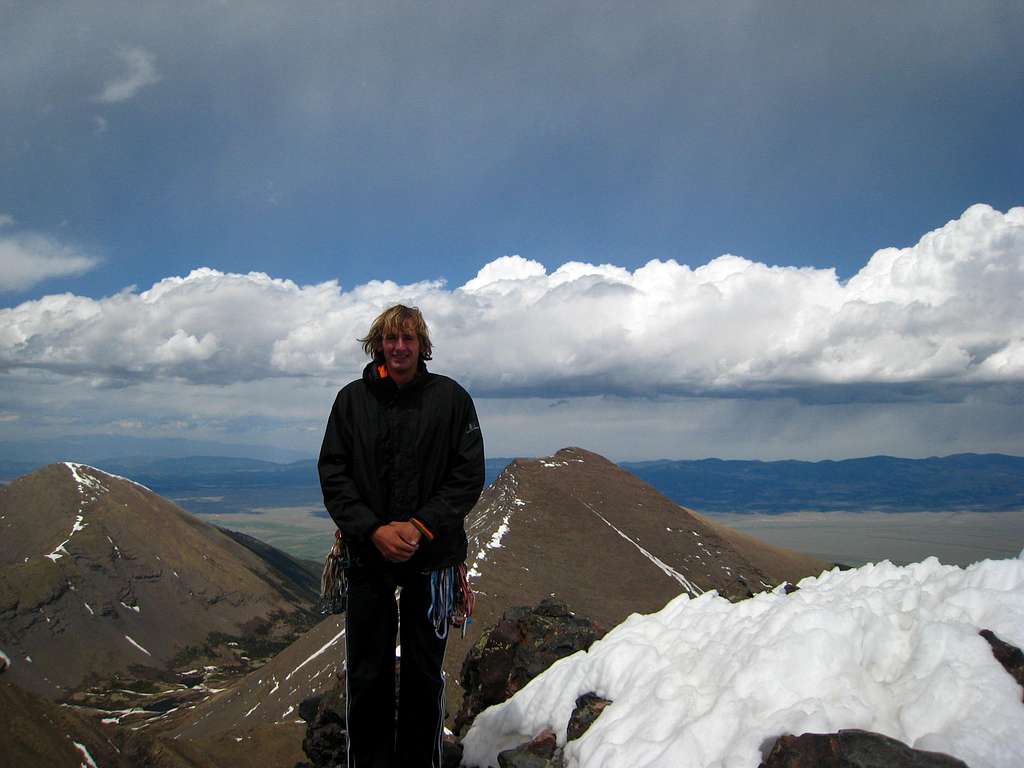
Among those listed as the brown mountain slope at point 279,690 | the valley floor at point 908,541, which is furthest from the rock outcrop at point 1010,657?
the valley floor at point 908,541

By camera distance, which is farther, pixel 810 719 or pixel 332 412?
pixel 332 412

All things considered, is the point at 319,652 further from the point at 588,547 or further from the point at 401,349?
the point at 401,349

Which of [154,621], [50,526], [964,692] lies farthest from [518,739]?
[50,526]

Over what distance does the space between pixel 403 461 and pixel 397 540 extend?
607mm

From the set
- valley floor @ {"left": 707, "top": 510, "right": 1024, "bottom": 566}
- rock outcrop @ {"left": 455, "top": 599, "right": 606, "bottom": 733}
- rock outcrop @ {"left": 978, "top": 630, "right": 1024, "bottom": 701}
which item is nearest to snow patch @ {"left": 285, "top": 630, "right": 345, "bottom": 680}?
rock outcrop @ {"left": 455, "top": 599, "right": 606, "bottom": 733}

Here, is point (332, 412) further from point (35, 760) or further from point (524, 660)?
point (524, 660)

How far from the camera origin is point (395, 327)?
5.01 m

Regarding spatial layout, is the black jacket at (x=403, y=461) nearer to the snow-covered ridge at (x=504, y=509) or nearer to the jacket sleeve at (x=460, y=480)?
the jacket sleeve at (x=460, y=480)

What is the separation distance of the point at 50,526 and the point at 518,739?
74829 mm

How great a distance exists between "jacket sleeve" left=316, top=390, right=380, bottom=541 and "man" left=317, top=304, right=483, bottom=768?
11mm

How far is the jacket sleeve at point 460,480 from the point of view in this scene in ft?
15.9

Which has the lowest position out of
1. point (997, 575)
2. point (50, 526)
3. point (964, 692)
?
point (50, 526)

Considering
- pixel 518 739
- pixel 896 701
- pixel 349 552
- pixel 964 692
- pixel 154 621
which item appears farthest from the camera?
pixel 154 621

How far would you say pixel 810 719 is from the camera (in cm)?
414
